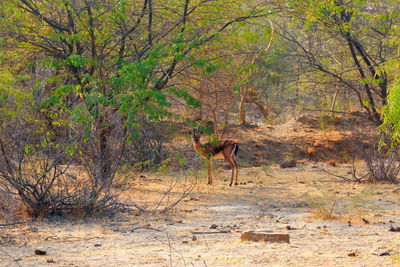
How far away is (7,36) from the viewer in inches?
453

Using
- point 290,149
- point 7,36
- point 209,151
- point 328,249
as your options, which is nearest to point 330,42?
point 290,149

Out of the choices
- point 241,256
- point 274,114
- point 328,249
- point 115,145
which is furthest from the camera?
point 274,114

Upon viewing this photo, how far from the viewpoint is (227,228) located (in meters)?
8.12

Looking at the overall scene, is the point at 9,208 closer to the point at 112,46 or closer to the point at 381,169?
the point at 112,46

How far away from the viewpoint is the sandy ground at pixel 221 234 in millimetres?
5961

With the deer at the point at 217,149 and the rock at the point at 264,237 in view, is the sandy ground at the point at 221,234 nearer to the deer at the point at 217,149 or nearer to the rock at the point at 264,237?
the rock at the point at 264,237

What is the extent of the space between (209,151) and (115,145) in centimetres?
454

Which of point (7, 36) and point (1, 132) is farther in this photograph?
point (7, 36)

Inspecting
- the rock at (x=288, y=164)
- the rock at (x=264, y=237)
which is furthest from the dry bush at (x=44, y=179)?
the rock at (x=288, y=164)

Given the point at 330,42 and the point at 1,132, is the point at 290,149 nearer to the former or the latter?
Answer: the point at 330,42

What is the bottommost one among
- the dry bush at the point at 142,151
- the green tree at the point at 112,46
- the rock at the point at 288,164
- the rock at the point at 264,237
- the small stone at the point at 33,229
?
the small stone at the point at 33,229

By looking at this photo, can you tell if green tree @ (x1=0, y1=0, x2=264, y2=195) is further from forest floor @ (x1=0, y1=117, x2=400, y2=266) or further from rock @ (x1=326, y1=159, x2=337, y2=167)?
rock @ (x1=326, y1=159, x2=337, y2=167)

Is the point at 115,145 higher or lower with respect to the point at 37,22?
lower

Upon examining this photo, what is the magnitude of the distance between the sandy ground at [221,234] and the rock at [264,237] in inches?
4.5
